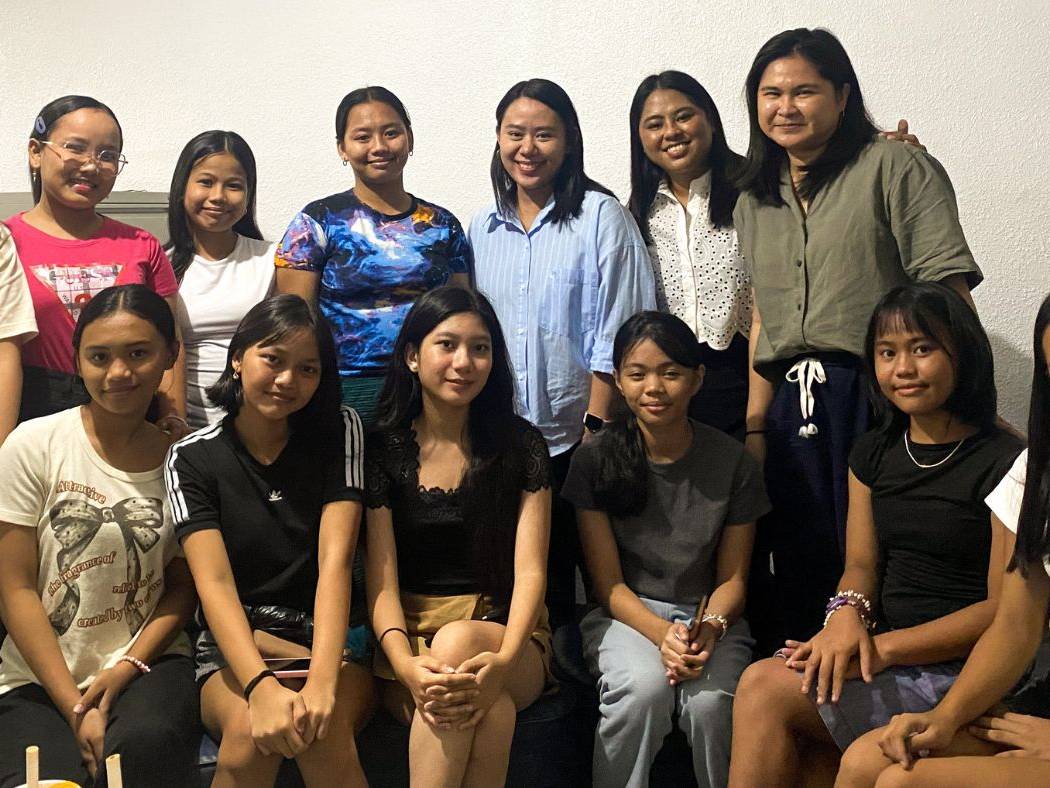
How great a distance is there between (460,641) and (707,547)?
20.8 inches

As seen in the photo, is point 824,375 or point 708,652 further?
point 824,375

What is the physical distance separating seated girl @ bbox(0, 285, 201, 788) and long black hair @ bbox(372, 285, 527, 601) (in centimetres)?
43

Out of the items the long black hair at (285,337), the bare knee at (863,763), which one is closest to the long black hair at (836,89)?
the long black hair at (285,337)

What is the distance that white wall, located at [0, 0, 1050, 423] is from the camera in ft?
8.28

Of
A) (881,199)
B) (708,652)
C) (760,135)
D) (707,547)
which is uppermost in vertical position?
(760,135)

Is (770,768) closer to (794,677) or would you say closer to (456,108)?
(794,677)

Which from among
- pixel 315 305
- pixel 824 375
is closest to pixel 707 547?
pixel 824 375

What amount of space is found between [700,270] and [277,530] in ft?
3.34

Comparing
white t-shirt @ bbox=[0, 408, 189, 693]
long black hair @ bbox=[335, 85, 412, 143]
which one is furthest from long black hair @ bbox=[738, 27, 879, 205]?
white t-shirt @ bbox=[0, 408, 189, 693]

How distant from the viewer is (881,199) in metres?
1.99

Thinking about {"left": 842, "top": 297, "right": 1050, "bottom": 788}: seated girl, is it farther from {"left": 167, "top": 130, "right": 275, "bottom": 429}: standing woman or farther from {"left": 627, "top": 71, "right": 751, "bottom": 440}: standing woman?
{"left": 167, "top": 130, "right": 275, "bottom": 429}: standing woman

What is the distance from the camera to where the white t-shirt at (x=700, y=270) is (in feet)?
7.20

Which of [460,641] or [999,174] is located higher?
[999,174]

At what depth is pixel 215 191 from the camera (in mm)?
2299
